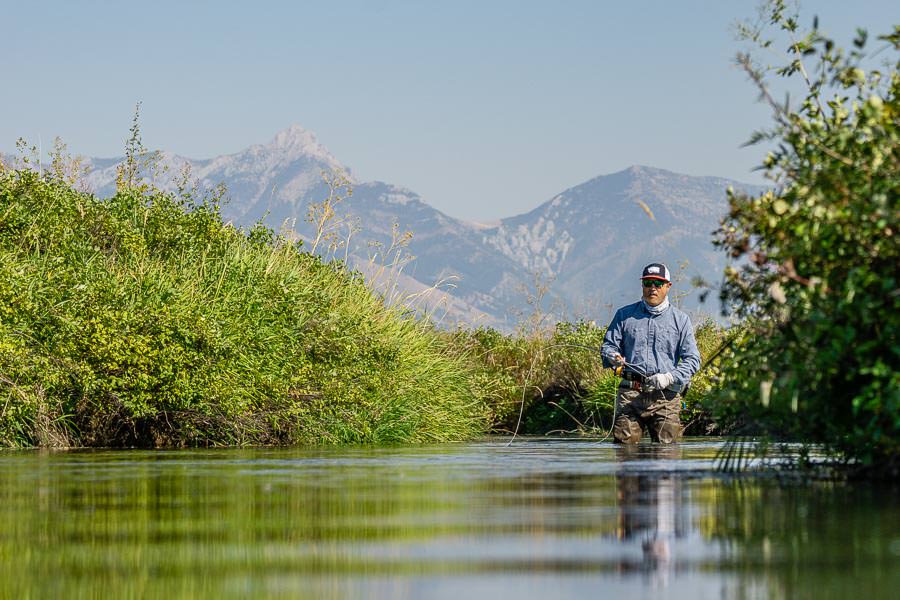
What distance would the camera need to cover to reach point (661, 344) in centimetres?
1828

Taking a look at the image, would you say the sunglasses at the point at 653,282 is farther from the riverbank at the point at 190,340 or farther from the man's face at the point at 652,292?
the riverbank at the point at 190,340

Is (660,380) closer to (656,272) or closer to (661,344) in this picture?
(661,344)

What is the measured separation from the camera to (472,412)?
25922 mm

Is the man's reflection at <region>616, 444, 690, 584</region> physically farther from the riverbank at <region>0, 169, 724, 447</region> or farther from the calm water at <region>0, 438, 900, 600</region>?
the riverbank at <region>0, 169, 724, 447</region>

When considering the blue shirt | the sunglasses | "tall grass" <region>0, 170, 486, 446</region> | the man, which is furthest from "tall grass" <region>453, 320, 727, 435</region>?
the sunglasses

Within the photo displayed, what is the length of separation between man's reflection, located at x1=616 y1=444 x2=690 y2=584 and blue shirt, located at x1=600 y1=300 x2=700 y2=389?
3.28m

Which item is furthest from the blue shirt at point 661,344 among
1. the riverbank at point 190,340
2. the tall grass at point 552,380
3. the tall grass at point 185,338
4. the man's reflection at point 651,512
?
the tall grass at point 552,380

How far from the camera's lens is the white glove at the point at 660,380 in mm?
18109

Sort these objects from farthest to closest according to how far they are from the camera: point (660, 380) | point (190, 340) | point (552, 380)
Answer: point (552, 380)
point (190, 340)
point (660, 380)

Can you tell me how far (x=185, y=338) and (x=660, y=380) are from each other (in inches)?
218

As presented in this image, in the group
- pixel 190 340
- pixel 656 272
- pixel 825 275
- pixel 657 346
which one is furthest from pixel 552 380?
pixel 825 275

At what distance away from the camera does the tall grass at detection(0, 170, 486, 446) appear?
61.0 feet

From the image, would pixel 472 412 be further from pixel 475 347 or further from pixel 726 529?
pixel 726 529

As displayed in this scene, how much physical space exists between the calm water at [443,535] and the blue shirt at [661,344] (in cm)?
455
